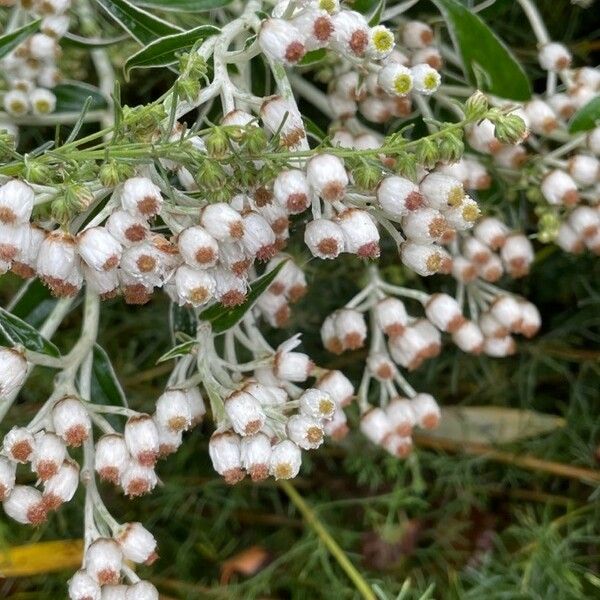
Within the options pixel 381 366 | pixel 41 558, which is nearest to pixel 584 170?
pixel 381 366

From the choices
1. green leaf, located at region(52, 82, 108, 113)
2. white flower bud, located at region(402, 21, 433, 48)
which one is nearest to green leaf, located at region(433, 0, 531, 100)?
white flower bud, located at region(402, 21, 433, 48)

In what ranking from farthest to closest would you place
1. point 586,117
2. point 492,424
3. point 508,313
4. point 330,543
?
point 492,424 < point 330,543 < point 508,313 < point 586,117

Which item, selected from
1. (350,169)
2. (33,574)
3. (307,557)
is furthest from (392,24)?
(33,574)

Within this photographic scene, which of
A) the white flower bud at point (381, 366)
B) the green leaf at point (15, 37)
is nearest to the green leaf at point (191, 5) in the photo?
the green leaf at point (15, 37)

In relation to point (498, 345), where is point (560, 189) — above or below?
above

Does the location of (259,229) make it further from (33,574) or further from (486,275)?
(33,574)

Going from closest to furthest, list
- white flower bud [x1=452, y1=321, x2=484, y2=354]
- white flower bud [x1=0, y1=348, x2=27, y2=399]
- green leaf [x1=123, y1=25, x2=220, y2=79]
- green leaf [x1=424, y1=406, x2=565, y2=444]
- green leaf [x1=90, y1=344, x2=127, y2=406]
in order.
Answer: white flower bud [x1=0, y1=348, x2=27, y2=399] < green leaf [x1=123, y1=25, x2=220, y2=79] < green leaf [x1=90, y1=344, x2=127, y2=406] < white flower bud [x1=452, y1=321, x2=484, y2=354] < green leaf [x1=424, y1=406, x2=565, y2=444]

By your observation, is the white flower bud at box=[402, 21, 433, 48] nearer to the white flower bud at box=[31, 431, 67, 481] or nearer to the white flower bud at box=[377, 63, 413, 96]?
the white flower bud at box=[377, 63, 413, 96]

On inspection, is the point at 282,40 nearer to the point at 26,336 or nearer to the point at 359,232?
the point at 359,232
